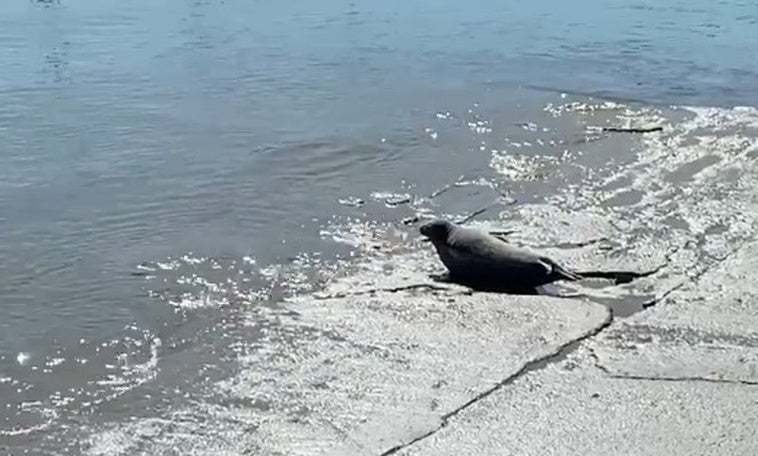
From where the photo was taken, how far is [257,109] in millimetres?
11688

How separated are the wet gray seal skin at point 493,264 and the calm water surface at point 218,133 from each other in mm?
777

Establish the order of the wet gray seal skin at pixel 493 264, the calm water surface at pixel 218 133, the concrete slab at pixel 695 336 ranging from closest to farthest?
the concrete slab at pixel 695 336 < the calm water surface at pixel 218 133 < the wet gray seal skin at pixel 493 264

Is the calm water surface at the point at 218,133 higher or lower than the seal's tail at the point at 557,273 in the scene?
lower

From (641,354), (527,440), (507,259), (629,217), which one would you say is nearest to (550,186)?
(629,217)

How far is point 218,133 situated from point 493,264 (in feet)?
15.3

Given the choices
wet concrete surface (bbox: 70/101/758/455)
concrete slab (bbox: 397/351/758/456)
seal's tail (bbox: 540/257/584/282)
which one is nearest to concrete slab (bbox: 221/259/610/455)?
wet concrete surface (bbox: 70/101/758/455)

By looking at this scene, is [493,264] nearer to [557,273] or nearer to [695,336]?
[557,273]

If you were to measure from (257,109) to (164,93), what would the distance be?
Answer: 1.25m

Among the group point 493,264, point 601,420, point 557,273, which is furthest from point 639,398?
point 493,264

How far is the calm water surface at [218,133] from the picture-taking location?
6.08m

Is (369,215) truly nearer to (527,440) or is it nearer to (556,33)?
(527,440)

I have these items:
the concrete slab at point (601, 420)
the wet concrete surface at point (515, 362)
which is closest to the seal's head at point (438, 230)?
the wet concrete surface at point (515, 362)

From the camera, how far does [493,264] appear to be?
6.55 metres

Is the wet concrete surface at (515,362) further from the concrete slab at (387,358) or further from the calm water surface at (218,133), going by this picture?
the calm water surface at (218,133)
